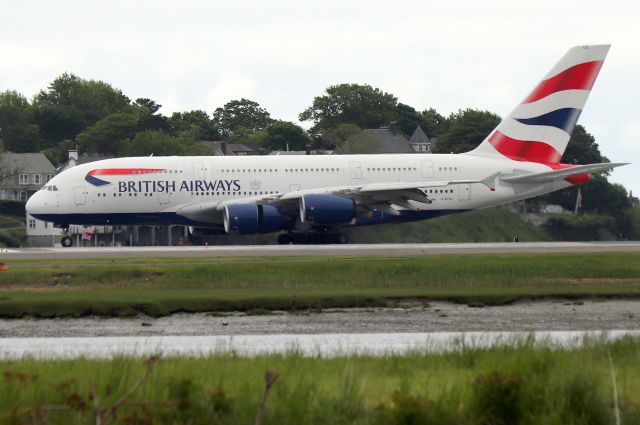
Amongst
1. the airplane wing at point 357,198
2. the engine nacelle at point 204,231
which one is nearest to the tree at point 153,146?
the engine nacelle at point 204,231

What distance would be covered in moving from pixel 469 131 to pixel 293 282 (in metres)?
64.9

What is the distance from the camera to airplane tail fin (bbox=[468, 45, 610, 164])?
49969 millimetres

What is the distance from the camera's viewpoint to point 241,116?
556ft

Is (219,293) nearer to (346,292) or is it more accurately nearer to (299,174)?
(346,292)

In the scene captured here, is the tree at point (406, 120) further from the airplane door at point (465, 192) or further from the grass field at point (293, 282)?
the grass field at point (293, 282)

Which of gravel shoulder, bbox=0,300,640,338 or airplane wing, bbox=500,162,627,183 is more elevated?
airplane wing, bbox=500,162,627,183

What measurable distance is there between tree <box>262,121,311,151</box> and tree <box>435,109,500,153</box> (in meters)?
30.6

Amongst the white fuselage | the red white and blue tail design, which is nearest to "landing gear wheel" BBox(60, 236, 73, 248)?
the white fuselage

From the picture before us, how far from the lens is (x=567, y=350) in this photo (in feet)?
54.2

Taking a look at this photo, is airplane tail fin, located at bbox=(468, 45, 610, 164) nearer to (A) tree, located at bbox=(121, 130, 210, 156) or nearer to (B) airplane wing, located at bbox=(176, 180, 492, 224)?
(B) airplane wing, located at bbox=(176, 180, 492, 224)

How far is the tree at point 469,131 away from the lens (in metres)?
91.6

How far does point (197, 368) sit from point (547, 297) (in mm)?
14094

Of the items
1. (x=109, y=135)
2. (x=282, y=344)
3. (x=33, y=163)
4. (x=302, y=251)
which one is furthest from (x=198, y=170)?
(x=33, y=163)

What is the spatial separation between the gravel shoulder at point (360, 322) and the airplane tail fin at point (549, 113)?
78.3 feet
